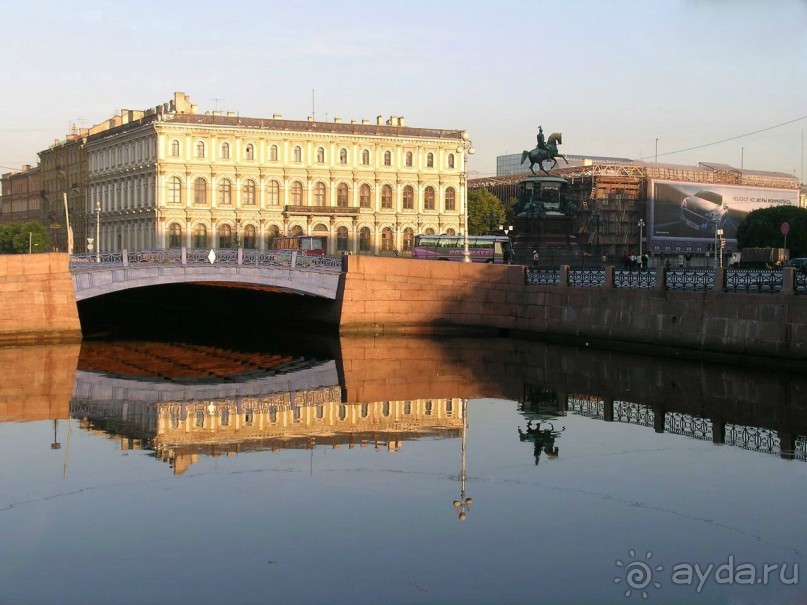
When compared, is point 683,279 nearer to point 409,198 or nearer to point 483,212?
point 409,198

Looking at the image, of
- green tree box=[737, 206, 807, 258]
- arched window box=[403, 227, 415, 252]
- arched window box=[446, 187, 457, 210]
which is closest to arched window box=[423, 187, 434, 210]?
arched window box=[446, 187, 457, 210]

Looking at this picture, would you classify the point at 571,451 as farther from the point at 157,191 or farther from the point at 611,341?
the point at 157,191

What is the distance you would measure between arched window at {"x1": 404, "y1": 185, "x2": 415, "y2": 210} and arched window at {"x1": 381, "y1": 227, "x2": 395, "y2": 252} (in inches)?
94.0

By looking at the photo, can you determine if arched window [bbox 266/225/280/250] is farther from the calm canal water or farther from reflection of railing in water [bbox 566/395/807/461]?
reflection of railing in water [bbox 566/395/807/461]

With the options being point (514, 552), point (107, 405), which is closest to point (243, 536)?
point (514, 552)

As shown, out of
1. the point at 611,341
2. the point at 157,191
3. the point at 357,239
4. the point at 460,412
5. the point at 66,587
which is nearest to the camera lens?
the point at 66,587

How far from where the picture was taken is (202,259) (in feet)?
141

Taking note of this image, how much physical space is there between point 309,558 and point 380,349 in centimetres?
2423

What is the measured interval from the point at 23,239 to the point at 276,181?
25.8m

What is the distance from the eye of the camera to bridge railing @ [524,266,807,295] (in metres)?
30.6

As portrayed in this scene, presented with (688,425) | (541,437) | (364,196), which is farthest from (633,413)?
(364,196)

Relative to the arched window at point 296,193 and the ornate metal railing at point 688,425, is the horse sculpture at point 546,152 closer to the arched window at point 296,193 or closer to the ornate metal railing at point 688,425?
the ornate metal railing at point 688,425

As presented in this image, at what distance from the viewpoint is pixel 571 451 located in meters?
21.2

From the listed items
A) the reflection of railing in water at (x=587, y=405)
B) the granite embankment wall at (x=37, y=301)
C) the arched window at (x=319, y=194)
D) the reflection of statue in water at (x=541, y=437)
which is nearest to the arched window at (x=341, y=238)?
the arched window at (x=319, y=194)
